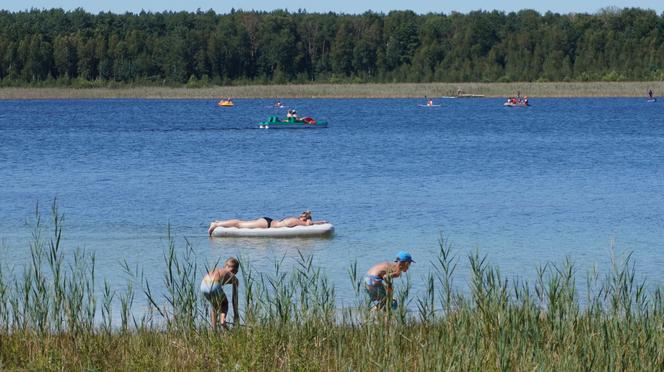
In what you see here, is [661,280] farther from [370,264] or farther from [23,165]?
[23,165]

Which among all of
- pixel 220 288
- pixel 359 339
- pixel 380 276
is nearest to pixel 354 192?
pixel 380 276

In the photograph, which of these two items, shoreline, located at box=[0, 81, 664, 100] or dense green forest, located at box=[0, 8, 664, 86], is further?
dense green forest, located at box=[0, 8, 664, 86]

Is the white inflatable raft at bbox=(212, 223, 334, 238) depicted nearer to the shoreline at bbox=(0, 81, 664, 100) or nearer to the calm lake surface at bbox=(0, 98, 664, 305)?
the calm lake surface at bbox=(0, 98, 664, 305)

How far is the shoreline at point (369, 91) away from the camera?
318 feet

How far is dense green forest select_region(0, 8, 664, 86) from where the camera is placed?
120 metres

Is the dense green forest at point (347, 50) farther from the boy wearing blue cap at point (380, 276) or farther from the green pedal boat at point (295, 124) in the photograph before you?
the boy wearing blue cap at point (380, 276)

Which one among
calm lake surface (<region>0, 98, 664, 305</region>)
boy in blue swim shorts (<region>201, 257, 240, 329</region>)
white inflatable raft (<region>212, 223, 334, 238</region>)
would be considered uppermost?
boy in blue swim shorts (<region>201, 257, 240, 329</region>)

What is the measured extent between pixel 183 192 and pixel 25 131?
118 feet

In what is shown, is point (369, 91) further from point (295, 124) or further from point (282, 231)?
point (282, 231)

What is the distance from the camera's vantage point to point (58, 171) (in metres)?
36.4

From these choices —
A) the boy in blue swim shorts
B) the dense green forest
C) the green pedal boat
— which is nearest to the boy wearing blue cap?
the boy in blue swim shorts

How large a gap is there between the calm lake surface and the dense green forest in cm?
5932

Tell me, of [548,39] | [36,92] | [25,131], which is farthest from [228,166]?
[548,39]

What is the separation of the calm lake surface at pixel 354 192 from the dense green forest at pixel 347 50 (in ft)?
195
